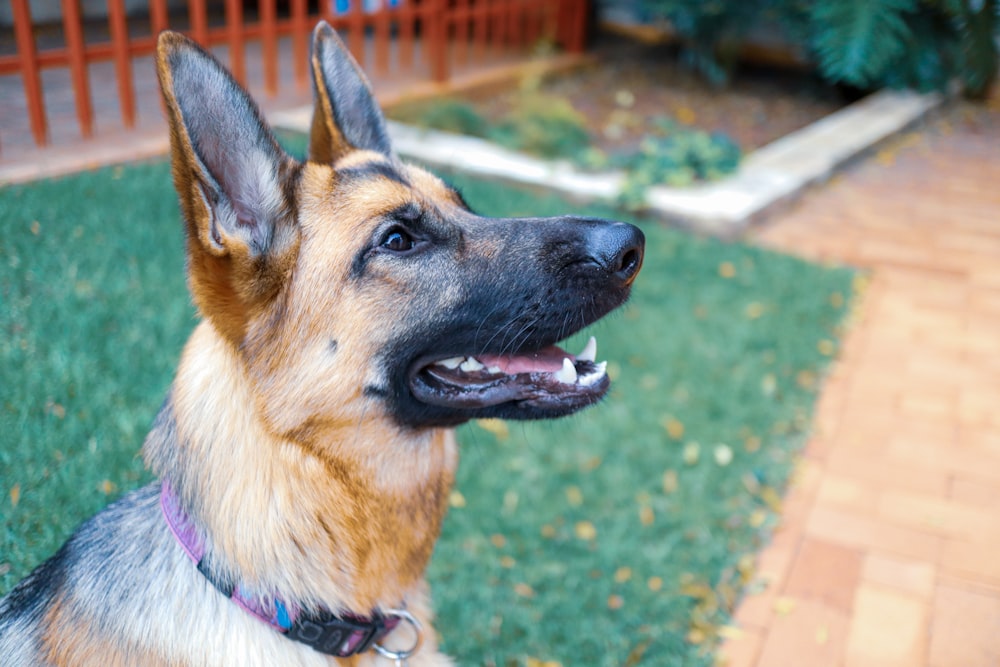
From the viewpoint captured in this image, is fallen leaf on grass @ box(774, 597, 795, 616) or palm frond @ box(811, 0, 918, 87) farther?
palm frond @ box(811, 0, 918, 87)

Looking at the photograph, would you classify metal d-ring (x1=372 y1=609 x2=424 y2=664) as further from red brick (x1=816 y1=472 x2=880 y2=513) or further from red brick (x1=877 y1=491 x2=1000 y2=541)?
red brick (x1=877 y1=491 x2=1000 y2=541)

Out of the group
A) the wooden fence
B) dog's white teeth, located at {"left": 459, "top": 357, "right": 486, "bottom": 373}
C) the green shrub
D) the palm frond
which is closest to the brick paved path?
the green shrub

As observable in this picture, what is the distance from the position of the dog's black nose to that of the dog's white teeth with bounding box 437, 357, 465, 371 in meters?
0.48

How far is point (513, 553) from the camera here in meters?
3.39

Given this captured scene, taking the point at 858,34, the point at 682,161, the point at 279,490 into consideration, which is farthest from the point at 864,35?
the point at 279,490

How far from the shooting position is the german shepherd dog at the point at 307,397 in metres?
1.89

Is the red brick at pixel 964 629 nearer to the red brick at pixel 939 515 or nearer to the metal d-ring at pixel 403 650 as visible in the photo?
the red brick at pixel 939 515

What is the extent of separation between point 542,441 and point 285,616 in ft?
7.54

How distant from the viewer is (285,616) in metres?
1.91

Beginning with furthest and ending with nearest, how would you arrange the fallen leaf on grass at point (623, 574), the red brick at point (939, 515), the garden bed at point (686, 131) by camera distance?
1. the garden bed at point (686, 131)
2. the red brick at point (939, 515)
3. the fallen leaf on grass at point (623, 574)

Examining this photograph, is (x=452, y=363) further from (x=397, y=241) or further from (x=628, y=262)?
(x=628, y=262)

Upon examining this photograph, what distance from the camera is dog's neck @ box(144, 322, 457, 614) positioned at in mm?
1911

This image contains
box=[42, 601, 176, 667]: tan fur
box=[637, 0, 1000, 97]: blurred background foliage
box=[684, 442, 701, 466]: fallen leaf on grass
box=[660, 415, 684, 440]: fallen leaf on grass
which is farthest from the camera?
box=[637, 0, 1000, 97]: blurred background foliage

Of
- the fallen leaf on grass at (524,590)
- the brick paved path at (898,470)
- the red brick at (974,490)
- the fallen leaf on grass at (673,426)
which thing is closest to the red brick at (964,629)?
the brick paved path at (898,470)
